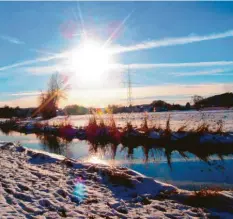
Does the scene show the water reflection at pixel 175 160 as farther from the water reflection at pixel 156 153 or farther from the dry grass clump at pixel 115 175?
the dry grass clump at pixel 115 175

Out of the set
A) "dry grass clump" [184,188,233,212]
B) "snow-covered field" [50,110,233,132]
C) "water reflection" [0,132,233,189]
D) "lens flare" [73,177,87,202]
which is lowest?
"water reflection" [0,132,233,189]

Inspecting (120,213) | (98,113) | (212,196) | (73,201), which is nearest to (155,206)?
(120,213)

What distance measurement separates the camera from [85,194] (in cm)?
547

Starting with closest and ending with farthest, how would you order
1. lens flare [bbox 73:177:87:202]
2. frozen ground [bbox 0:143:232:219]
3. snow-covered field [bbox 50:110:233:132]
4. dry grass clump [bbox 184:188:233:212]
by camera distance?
frozen ground [bbox 0:143:232:219] < dry grass clump [bbox 184:188:233:212] < lens flare [bbox 73:177:87:202] < snow-covered field [bbox 50:110:233:132]

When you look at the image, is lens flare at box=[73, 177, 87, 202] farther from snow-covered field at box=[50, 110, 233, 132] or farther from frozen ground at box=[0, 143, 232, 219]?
snow-covered field at box=[50, 110, 233, 132]

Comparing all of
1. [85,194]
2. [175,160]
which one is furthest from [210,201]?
[175,160]

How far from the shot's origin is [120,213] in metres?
4.61

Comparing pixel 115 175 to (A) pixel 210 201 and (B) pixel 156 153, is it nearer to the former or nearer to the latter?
(A) pixel 210 201

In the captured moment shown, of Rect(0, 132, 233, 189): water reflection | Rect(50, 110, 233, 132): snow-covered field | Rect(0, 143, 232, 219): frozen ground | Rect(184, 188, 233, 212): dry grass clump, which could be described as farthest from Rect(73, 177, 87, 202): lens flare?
Rect(50, 110, 233, 132): snow-covered field

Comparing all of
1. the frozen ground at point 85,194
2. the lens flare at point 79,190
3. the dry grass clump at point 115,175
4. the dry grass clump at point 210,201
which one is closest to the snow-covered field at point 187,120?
the dry grass clump at point 115,175

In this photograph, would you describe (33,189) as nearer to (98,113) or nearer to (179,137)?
(179,137)

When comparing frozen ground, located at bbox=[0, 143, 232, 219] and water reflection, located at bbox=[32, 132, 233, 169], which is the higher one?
frozen ground, located at bbox=[0, 143, 232, 219]

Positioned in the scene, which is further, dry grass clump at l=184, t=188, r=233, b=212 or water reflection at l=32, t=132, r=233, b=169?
water reflection at l=32, t=132, r=233, b=169

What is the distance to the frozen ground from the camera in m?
4.52
